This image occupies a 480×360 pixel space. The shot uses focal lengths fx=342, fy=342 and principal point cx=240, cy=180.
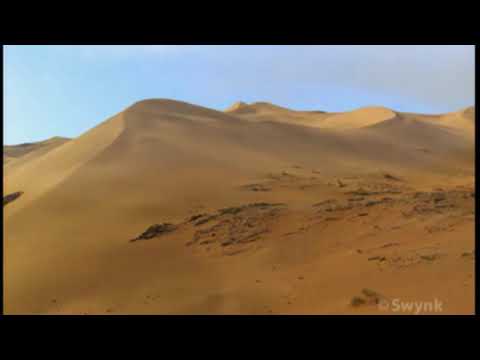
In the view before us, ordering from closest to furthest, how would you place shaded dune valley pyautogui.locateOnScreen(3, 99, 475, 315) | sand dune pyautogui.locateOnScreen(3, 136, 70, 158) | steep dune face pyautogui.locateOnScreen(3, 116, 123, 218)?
1. shaded dune valley pyautogui.locateOnScreen(3, 99, 475, 315)
2. steep dune face pyautogui.locateOnScreen(3, 116, 123, 218)
3. sand dune pyautogui.locateOnScreen(3, 136, 70, 158)

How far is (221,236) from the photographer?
6.90 m

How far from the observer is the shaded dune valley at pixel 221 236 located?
15.5 feet

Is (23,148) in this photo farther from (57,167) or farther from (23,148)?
(57,167)

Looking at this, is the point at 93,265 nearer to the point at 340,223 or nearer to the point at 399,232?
the point at 340,223

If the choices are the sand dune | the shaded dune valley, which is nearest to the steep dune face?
the shaded dune valley

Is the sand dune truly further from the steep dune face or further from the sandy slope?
the steep dune face

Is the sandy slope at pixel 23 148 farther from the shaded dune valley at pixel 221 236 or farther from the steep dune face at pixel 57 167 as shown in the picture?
the shaded dune valley at pixel 221 236

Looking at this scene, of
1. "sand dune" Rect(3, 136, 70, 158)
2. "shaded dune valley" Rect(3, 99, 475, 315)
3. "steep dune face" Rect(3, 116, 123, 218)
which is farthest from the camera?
"sand dune" Rect(3, 136, 70, 158)

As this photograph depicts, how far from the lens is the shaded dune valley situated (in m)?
4.73

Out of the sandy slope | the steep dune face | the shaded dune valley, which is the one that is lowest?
the shaded dune valley

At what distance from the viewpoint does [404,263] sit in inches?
195

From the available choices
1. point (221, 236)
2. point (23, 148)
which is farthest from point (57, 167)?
point (23, 148)
